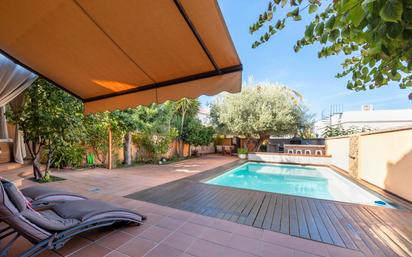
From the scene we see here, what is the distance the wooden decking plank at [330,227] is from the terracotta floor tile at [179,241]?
234 cm

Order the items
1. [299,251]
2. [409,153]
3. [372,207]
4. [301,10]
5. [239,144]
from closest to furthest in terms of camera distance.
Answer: [301,10] → [299,251] → [372,207] → [409,153] → [239,144]

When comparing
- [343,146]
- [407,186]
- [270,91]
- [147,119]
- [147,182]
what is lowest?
[147,182]

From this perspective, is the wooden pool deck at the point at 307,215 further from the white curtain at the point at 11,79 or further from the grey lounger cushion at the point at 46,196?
the white curtain at the point at 11,79

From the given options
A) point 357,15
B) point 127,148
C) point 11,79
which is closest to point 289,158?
point 127,148

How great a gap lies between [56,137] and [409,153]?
1066 centimetres

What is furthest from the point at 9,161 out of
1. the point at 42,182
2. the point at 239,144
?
the point at 239,144

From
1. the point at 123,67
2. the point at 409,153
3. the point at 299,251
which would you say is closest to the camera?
the point at 299,251

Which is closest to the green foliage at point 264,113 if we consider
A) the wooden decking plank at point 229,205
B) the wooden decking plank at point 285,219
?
the wooden decking plank at point 229,205

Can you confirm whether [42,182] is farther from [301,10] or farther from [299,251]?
[301,10]

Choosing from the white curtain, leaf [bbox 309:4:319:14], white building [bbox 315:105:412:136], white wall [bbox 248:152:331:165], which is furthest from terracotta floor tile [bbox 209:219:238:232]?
white building [bbox 315:105:412:136]

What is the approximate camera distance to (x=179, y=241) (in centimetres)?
301

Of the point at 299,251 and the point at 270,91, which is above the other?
the point at 270,91

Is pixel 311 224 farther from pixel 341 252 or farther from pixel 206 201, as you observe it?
pixel 206 201

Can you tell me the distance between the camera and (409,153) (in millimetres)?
5180
